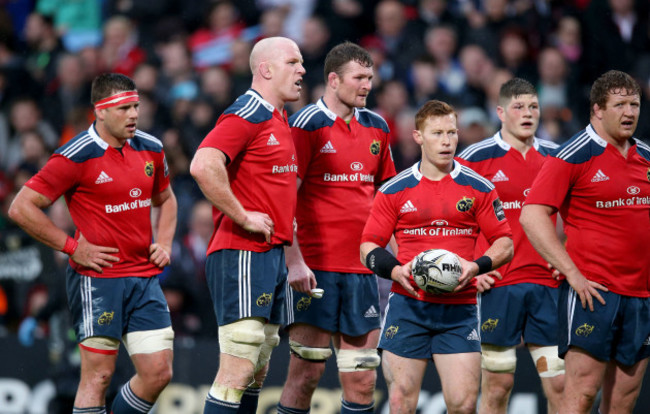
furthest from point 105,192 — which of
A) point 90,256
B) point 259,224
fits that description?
point 259,224

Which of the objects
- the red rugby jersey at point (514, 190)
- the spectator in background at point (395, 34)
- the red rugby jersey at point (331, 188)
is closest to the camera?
the red rugby jersey at point (331, 188)

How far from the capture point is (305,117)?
254 inches

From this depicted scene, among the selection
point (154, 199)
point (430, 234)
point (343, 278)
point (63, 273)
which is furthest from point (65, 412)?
point (430, 234)

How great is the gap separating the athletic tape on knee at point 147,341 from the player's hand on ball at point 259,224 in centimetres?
115

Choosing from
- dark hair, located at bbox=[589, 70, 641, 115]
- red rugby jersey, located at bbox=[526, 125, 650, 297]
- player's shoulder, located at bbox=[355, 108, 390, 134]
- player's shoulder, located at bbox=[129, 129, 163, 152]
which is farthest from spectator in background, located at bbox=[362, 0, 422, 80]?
red rugby jersey, located at bbox=[526, 125, 650, 297]

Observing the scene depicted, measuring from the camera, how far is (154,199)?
6.78m

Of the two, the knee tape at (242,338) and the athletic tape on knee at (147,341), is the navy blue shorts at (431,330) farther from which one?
the athletic tape on knee at (147,341)

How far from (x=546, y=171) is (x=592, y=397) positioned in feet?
4.46

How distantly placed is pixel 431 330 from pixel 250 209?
131cm

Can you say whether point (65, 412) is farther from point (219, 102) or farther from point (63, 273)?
point (219, 102)

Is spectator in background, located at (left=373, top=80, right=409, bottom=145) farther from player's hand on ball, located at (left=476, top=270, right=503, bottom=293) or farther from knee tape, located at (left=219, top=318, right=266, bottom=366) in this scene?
knee tape, located at (left=219, top=318, right=266, bottom=366)

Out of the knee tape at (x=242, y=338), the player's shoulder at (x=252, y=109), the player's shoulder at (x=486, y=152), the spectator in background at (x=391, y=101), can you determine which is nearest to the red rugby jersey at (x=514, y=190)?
the player's shoulder at (x=486, y=152)

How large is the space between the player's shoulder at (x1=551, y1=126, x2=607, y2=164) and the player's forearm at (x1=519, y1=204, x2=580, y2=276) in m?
0.33

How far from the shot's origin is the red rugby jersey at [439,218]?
18.8 feet
